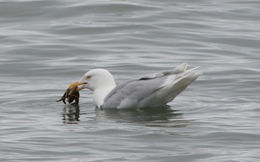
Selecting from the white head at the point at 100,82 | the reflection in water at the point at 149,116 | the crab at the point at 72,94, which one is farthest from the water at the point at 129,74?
the white head at the point at 100,82

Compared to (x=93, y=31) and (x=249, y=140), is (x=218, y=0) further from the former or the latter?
(x=249, y=140)

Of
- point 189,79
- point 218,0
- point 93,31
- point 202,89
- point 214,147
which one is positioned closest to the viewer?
point 214,147

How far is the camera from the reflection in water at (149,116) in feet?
36.8

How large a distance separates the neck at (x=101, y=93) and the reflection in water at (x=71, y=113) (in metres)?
0.32

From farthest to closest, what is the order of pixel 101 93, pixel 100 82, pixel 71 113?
pixel 100 82, pixel 101 93, pixel 71 113

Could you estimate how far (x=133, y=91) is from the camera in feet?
39.5

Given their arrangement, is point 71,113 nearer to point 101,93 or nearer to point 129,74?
point 101,93

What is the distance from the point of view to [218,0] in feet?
75.7

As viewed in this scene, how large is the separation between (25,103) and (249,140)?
4.05 metres

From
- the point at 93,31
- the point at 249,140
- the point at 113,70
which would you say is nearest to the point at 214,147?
the point at 249,140

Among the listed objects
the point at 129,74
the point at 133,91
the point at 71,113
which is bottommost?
the point at 71,113

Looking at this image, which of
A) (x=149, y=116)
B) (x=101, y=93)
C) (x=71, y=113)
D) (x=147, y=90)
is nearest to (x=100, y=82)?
(x=101, y=93)

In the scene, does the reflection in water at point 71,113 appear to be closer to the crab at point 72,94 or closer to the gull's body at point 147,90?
the crab at point 72,94

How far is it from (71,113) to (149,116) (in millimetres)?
1179
